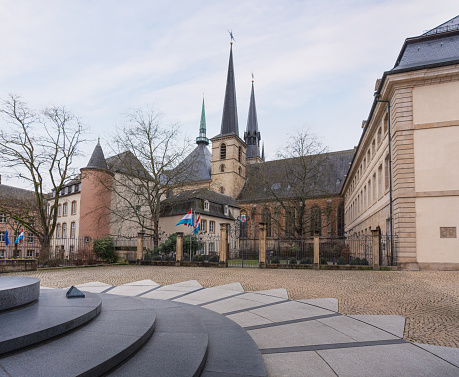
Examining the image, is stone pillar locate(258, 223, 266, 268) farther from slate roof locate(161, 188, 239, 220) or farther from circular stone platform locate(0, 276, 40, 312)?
slate roof locate(161, 188, 239, 220)

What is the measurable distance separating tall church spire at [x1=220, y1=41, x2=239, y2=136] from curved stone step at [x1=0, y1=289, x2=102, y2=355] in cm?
5606

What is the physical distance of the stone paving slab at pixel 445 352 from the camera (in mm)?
4324

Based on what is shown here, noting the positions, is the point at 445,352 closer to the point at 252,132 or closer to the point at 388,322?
the point at 388,322

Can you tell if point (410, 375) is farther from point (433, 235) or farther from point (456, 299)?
point (433, 235)

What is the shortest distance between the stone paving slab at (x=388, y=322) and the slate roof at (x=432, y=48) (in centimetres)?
1532

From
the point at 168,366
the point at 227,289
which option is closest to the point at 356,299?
the point at 227,289

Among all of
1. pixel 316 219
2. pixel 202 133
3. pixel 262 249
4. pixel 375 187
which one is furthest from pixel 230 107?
pixel 262 249

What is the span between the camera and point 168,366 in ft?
11.7

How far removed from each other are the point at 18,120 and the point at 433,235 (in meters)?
27.6

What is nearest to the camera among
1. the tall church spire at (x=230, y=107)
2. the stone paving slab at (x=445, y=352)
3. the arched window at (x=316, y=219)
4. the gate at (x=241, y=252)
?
the stone paving slab at (x=445, y=352)

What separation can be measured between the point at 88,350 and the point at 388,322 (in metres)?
4.92

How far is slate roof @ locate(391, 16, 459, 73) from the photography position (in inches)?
714

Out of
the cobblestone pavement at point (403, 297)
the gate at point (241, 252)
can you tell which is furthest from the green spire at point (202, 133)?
the cobblestone pavement at point (403, 297)

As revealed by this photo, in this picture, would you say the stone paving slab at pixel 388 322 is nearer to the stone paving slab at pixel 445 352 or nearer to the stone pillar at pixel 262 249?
the stone paving slab at pixel 445 352
